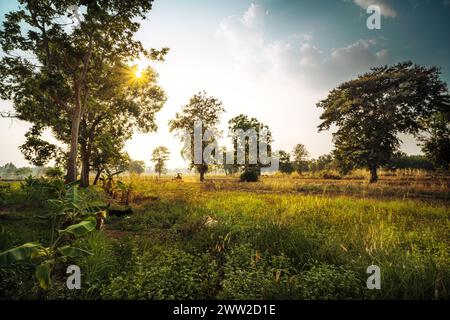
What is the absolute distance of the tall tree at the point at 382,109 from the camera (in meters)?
20.9

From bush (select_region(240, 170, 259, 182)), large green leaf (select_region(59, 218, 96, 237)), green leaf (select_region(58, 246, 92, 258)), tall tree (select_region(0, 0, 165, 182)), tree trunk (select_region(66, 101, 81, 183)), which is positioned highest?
tall tree (select_region(0, 0, 165, 182))

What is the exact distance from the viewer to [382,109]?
74.6 ft

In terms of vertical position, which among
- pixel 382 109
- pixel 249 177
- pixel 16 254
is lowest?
pixel 249 177

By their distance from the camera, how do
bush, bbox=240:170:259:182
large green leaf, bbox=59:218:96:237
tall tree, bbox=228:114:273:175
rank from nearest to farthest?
large green leaf, bbox=59:218:96:237
bush, bbox=240:170:259:182
tall tree, bbox=228:114:273:175

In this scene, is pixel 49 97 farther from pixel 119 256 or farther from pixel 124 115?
pixel 119 256

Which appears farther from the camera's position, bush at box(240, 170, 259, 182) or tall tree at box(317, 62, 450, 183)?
bush at box(240, 170, 259, 182)

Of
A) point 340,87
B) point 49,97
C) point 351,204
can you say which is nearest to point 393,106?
point 340,87

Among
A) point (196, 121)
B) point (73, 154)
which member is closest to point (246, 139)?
point (196, 121)

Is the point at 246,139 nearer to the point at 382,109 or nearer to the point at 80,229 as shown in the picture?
the point at 382,109

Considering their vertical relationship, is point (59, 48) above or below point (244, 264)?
above

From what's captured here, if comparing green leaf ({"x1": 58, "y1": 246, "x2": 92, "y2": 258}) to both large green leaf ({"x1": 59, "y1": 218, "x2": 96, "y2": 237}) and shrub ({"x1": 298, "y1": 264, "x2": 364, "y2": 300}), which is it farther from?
shrub ({"x1": 298, "y1": 264, "x2": 364, "y2": 300})

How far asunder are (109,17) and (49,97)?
7.20 m

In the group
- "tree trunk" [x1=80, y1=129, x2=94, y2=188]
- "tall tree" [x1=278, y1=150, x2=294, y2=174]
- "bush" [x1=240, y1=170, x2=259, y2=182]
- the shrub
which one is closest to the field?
the shrub

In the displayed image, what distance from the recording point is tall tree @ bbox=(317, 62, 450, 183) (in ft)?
68.6
